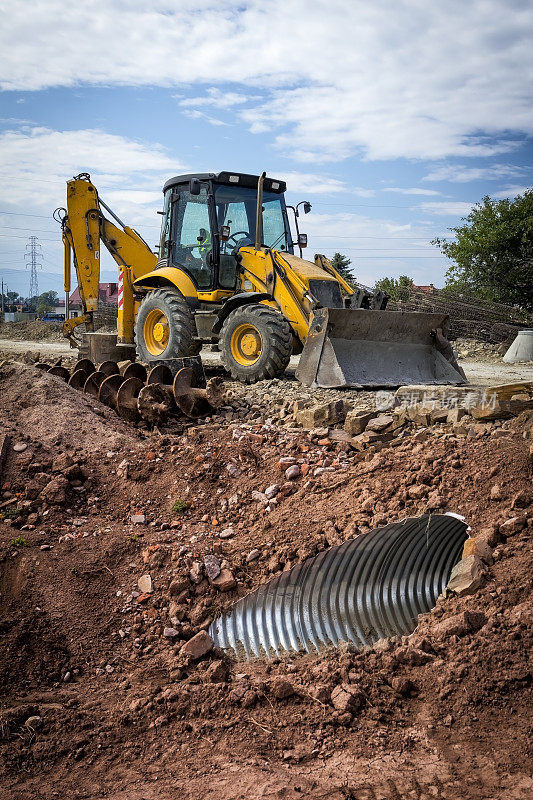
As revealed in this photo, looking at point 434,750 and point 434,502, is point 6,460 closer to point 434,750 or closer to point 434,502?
point 434,502

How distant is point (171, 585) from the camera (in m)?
4.21

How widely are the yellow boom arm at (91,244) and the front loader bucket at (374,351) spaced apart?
14.8 feet

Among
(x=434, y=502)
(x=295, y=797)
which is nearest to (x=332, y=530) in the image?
(x=434, y=502)

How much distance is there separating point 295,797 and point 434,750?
63cm

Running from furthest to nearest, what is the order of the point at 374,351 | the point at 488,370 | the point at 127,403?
the point at 488,370, the point at 374,351, the point at 127,403

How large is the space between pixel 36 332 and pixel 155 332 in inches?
581

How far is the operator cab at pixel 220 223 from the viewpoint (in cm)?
1007

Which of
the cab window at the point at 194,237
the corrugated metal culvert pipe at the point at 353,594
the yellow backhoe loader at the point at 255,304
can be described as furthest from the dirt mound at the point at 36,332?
the corrugated metal culvert pipe at the point at 353,594

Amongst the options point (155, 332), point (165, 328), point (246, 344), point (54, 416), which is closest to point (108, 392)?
point (54, 416)

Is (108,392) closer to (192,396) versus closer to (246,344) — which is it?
(192,396)

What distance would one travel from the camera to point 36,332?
24.0 m

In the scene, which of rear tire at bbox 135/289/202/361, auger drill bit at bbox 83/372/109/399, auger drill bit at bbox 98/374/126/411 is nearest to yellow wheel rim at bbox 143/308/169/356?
rear tire at bbox 135/289/202/361

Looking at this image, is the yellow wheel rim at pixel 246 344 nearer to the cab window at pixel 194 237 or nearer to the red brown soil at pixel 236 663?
the cab window at pixel 194 237

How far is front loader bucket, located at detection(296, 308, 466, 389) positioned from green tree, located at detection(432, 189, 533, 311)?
1232 cm
